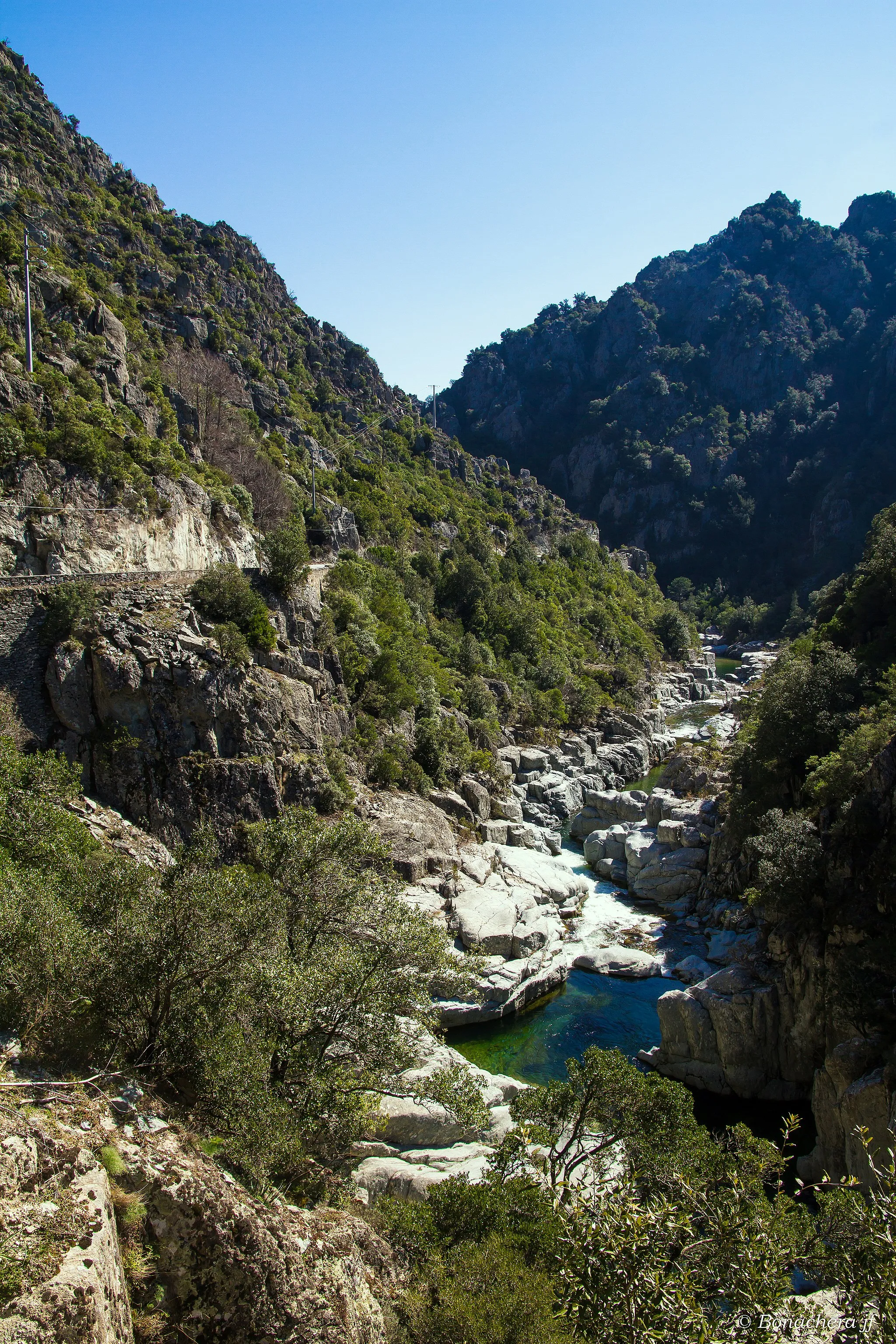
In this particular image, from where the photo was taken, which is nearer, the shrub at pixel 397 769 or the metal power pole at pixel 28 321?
the metal power pole at pixel 28 321

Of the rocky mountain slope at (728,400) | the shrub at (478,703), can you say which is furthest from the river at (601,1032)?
the rocky mountain slope at (728,400)

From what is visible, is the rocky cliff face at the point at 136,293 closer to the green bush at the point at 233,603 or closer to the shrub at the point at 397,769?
the green bush at the point at 233,603

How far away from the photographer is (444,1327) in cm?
949

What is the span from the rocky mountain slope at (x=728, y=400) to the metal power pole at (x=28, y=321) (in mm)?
121216

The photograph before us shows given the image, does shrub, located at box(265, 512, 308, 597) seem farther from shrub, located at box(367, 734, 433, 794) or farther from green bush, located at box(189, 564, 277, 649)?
shrub, located at box(367, 734, 433, 794)

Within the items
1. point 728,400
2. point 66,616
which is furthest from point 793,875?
point 728,400

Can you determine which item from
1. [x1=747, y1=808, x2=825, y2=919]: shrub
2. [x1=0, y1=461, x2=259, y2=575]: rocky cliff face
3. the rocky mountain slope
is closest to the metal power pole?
[x1=0, y1=461, x2=259, y2=575]: rocky cliff face

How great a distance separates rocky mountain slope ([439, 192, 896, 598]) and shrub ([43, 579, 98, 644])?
124 m

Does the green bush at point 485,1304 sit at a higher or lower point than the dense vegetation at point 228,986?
lower

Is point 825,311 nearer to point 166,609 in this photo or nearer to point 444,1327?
point 166,609

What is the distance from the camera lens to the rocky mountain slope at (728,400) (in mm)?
142875

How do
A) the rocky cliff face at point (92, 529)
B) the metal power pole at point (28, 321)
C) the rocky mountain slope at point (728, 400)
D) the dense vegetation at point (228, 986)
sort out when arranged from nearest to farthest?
the dense vegetation at point (228, 986) < the rocky cliff face at point (92, 529) < the metal power pole at point (28, 321) < the rocky mountain slope at point (728, 400)

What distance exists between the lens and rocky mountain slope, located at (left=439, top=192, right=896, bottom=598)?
14288 cm

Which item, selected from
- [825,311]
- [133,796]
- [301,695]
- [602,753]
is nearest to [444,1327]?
[133,796]
